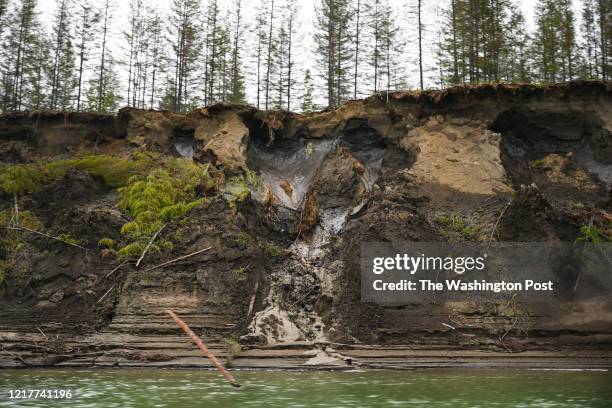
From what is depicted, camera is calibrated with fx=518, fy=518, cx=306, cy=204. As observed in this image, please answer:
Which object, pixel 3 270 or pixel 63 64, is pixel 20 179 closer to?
pixel 3 270


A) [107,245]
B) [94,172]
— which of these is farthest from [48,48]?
[107,245]

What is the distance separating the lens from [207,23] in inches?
1444

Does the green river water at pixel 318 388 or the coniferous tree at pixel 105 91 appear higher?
the coniferous tree at pixel 105 91

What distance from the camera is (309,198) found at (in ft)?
62.7

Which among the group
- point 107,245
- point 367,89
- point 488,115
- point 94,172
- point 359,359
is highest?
point 367,89

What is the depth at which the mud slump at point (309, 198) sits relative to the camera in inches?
555

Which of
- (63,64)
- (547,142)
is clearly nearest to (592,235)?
(547,142)

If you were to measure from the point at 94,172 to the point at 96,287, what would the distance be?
6.48 meters

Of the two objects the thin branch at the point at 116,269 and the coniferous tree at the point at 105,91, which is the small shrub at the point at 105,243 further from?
the coniferous tree at the point at 105,91

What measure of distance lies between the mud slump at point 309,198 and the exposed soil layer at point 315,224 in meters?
0.06

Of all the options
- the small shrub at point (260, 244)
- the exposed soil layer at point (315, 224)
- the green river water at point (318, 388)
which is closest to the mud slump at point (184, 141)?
the exposed soil layer at point (315, 224)

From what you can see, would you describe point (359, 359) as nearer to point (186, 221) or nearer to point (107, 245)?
point (186, 221)

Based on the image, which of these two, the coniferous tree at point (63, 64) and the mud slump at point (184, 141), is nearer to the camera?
the mud slump at point (184, 141)

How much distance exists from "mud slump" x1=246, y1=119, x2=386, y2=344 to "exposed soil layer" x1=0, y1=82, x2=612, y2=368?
0.06m
